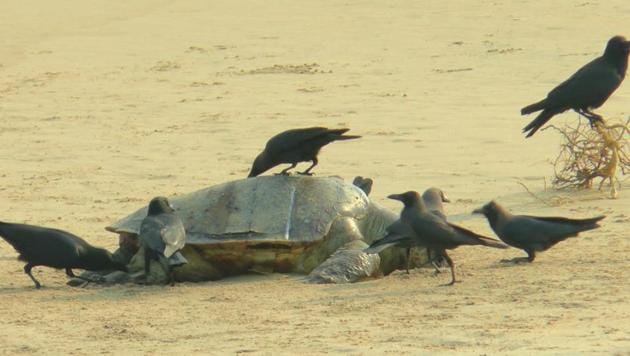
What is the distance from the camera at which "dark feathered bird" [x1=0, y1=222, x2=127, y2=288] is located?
9.11 metres

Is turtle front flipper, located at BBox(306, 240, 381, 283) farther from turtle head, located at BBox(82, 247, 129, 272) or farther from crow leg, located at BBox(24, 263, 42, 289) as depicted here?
crow leg, located at BBox(24, 263, 42, 289)

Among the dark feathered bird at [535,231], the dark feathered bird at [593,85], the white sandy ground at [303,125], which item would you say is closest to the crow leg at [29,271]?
the white sandy ground at [303,125]

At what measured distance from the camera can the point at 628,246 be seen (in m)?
9.62

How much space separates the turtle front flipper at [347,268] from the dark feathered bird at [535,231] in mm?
792

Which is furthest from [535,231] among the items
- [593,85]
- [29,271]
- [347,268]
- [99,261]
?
[29,271]

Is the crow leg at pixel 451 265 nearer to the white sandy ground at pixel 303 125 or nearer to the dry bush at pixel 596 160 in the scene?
the white sandy ground at pixel 303 125

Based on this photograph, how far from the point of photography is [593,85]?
11.4 m

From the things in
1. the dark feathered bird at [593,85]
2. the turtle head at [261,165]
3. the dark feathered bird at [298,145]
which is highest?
the dark feathered bird at [593,85]

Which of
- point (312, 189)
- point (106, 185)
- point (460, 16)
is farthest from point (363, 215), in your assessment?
point (460, 16)

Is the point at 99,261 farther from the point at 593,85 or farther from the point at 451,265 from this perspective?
the point at 593,85

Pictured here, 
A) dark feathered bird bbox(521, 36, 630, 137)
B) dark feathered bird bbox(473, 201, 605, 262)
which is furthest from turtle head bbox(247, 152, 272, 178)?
dark feathered bird bbox(521, 36, 630, 137)

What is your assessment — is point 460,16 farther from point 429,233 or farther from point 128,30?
point 429,233

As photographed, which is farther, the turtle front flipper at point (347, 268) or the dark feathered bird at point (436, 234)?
the turtle front flipper at point (347, 268)

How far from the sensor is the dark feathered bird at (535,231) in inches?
362
